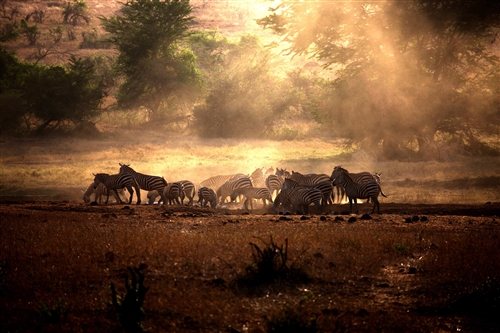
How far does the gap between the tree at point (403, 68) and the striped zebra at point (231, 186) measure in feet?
45.7

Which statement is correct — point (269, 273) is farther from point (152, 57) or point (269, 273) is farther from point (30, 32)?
point (30, 32)

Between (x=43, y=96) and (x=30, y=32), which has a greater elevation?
(x=30, y=32)

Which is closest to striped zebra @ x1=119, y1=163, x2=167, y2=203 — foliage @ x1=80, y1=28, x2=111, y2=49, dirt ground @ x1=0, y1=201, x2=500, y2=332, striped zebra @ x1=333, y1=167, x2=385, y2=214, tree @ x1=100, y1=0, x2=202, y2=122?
dirt ground @ x1=0, y1=201, x2=500, y2=332

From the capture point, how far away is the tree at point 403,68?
3253 cm

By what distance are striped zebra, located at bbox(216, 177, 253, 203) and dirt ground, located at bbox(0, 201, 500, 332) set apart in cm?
146

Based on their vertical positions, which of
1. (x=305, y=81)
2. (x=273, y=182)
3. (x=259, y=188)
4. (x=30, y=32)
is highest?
(x=30, y=32)

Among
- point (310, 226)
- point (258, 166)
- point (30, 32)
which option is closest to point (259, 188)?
point (310, 226)

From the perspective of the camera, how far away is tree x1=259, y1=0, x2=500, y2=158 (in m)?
32.5

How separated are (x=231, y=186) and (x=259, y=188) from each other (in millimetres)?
1690

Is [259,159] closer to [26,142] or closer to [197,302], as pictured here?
[26,142]

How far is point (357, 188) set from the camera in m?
18.1

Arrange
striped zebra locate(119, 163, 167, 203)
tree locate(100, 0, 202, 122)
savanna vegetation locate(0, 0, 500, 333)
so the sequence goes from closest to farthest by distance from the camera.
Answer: savanna vegetation locate(0, 0, 500, 333) < striped zebra locate(119, 163, 167, 203) < tree locate(100, 0, 202, 122)

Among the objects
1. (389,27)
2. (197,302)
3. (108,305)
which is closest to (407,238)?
(197,302)

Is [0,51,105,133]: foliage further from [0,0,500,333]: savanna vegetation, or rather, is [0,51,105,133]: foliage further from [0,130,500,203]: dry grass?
[0,130,500,203]: dry grass
